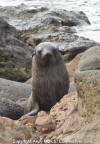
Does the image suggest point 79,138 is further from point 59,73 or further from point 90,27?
point 90,27

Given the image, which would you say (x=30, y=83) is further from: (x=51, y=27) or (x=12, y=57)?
(x=51, y=27)

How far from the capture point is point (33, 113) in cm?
752

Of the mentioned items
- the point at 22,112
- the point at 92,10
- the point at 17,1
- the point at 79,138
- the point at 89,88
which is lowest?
the point at 17,1

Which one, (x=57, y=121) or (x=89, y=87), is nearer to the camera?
(x=89, y=87)

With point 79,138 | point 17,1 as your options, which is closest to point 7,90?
point 79,138

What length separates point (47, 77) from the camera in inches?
303

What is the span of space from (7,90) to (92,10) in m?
18.7

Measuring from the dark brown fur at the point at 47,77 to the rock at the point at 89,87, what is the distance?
271 cm

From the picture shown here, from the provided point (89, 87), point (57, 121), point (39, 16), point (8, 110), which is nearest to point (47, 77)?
point (8, 110)

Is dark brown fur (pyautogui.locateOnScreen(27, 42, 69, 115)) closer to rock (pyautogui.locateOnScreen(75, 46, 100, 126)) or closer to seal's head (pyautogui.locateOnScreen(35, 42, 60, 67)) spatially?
seal's head (pyautogui.locateOnScreen(35, 42, 60, 67))

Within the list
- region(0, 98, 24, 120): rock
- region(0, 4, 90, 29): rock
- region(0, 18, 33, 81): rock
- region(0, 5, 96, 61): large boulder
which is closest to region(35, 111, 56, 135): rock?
region(0, 98, 24, 120): rock

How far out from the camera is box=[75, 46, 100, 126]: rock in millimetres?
4348

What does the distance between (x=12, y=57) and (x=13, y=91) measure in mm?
3153

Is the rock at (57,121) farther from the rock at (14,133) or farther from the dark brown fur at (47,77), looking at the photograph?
the dark brown fur at (47,77)
